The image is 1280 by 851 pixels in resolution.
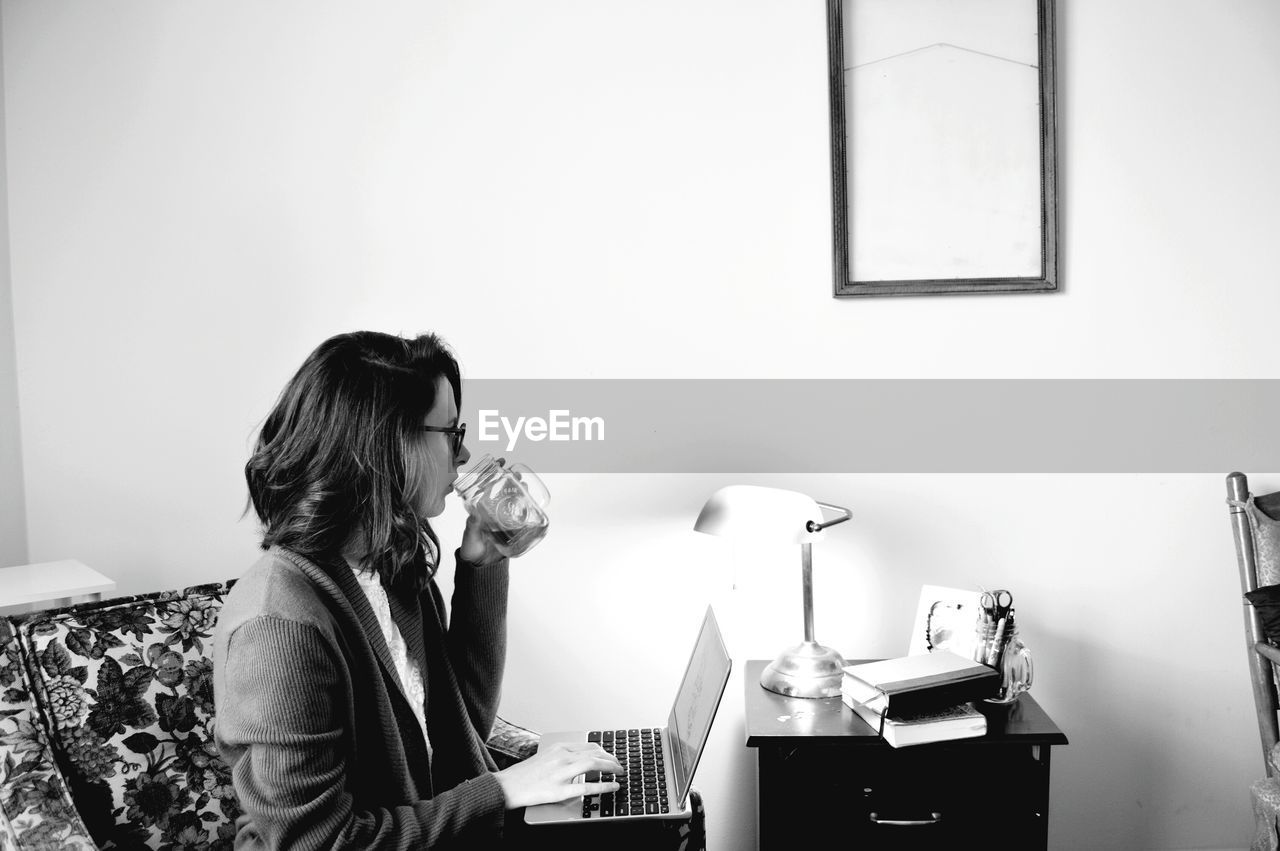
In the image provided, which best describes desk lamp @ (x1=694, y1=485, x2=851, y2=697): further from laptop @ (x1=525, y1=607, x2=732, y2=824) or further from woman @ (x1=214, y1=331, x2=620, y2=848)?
woman @ (x1=214, y1=331, x2=620, y2=848)

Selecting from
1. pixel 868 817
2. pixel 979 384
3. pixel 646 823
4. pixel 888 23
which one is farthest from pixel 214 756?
pixel 888 23

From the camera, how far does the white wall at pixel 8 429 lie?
2.10 meters

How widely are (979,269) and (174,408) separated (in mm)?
1746

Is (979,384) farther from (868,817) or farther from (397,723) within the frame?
(397,723)

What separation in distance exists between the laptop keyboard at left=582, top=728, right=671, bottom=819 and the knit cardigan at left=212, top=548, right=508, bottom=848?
156mm

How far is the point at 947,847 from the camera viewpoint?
1.73 meters

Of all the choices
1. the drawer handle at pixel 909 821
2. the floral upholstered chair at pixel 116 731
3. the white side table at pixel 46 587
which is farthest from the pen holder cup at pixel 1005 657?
the white side table at pixel 46 587

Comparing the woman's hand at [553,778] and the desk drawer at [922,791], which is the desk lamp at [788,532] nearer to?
the desk drawer at [922,791]

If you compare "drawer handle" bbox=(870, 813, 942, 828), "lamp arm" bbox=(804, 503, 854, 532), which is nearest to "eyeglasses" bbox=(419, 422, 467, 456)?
"lamp arm" bbox=(804, 503, 854, 532)

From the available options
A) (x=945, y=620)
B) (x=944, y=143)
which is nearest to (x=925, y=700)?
(x=945, y=620)

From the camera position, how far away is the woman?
3.65 feet

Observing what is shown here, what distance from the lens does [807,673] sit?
1895mm

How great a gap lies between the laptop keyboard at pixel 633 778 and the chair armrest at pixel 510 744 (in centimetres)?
11

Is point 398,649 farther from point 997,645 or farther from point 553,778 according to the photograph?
point 997,645
